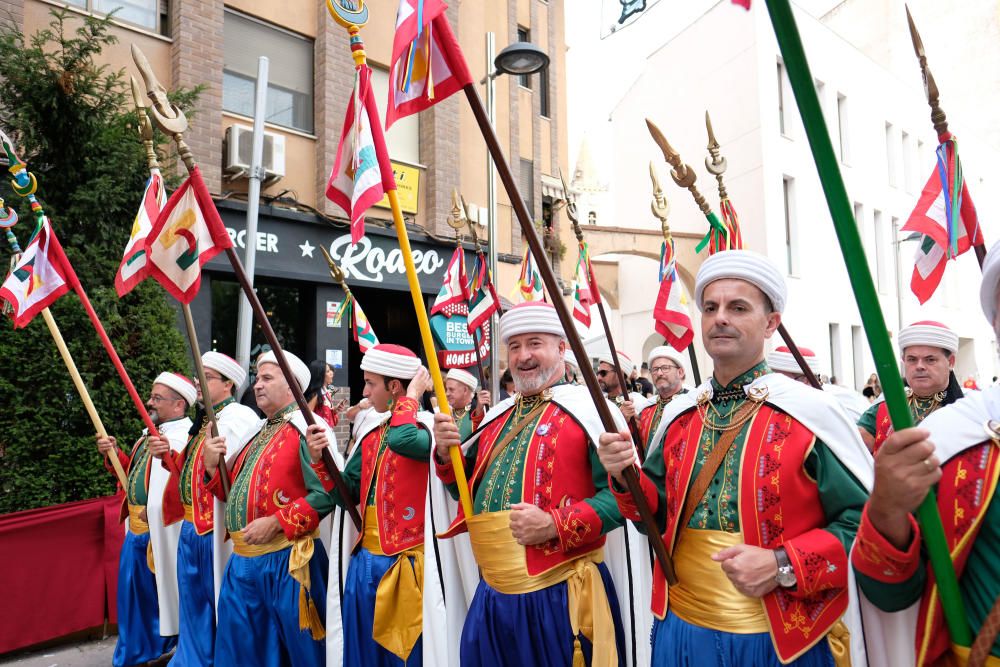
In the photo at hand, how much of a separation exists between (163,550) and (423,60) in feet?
14.3

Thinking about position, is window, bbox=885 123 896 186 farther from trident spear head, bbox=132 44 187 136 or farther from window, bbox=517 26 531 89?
trident spear head, bbox=132 44 187 136

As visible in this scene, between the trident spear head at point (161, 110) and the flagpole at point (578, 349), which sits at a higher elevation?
the trident spear head at point (161, 110)

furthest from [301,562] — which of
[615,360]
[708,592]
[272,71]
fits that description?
[272,71]

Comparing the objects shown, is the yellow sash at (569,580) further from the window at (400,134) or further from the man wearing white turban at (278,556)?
the window at (400,134)

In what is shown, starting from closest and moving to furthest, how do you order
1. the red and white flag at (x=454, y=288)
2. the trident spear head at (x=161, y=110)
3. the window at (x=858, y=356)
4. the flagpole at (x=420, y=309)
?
1. the flagpole at (x=420, y=309)
2. the trident spear head at (x=161, y=110)
3. the red and white flag at (x=454, y=288)
4. the window at (x=858, y=356)

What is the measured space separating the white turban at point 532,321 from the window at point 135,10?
A: 8461 mm

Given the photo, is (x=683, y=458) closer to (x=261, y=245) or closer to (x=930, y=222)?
(x=930, y=222)

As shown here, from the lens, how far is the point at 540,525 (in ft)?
9.70

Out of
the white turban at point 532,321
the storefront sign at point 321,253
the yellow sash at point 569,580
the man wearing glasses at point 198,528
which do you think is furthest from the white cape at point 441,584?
the storefront sign at point 321,253

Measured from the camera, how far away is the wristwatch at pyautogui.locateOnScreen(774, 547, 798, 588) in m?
2.12

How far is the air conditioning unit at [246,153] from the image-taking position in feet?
33.2

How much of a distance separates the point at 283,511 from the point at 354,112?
222 centimetres

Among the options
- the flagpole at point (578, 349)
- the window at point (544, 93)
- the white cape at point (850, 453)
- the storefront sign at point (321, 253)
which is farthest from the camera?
the window at point (544, 93)

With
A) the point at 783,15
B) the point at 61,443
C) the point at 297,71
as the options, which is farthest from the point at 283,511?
the point at 297,71
